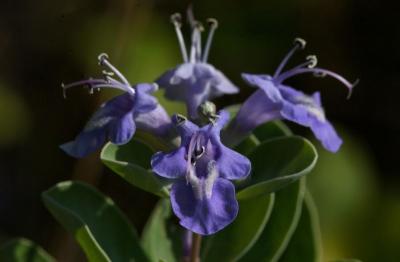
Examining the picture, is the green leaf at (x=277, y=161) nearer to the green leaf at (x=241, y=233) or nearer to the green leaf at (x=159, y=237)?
the green leaf at (x=241, y=233)

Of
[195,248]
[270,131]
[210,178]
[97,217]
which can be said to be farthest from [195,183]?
[270,131]

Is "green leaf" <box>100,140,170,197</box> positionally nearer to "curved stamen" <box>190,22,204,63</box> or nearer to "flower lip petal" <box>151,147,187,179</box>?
"flower lip petal" <box>151,147,187,179</box>

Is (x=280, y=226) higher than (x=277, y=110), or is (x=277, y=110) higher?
(x=277, y=110)

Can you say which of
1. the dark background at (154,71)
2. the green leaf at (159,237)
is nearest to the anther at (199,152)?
the green leaf at (159,237)

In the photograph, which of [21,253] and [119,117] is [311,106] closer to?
[119,117]

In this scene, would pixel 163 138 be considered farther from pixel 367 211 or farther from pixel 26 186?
pixel 26 186
